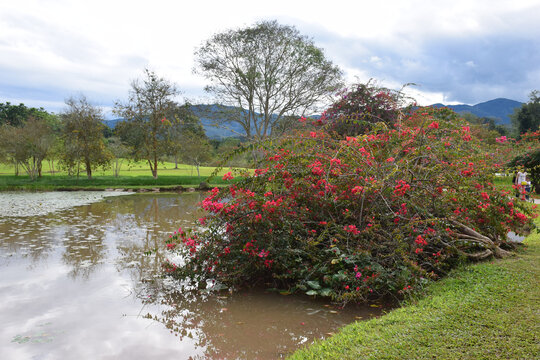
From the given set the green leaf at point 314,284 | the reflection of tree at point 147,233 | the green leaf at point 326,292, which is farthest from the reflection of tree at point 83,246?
the green leaf at point 326,292

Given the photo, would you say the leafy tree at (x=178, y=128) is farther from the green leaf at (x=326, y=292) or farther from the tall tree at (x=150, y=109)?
the green leaf at (x=326, y=292)

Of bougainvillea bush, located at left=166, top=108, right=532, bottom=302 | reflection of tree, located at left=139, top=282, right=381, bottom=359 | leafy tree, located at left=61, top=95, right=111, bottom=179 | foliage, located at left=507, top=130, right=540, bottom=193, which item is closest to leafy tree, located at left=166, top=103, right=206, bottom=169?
leafy tree, located at left=61, top=95, right=111, bottom=179

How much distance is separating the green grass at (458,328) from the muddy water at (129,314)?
0.68 m

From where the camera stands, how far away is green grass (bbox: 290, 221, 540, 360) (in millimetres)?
2951

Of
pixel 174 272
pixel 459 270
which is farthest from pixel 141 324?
pixel 459 270

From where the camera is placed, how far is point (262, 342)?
386 cm

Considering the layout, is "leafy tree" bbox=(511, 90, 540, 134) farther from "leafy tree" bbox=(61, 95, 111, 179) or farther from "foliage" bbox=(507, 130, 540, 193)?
"leafy tree" bbox=(61, 95, 111, 179)

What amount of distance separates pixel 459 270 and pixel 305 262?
2156 millimetres

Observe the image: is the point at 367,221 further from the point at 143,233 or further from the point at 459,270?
the point at 143,233

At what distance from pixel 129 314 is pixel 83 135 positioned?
27676mm

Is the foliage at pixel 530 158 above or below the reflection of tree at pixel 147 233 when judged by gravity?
above

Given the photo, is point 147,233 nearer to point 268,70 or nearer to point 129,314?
point 129,314

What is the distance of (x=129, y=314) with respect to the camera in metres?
4.62

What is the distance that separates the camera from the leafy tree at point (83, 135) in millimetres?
28672
